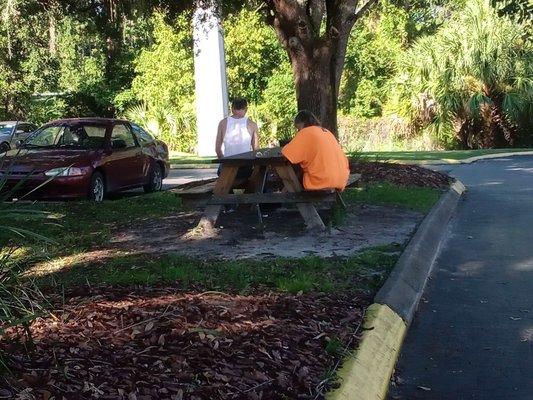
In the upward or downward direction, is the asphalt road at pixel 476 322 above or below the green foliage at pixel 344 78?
below

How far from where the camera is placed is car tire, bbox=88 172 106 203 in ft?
44.5

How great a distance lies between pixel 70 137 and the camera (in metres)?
14.5

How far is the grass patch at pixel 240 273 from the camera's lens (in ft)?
21.1

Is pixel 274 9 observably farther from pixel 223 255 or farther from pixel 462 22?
pixel 462 22

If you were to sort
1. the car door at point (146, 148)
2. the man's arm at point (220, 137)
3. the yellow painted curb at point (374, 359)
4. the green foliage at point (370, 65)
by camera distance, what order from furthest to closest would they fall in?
1. the green foliage at point (370, 65)
2. the car door at point (146, 148)
3. the man's arm at point (220, 137)
4. the yellow painted curb at point (374, 359)

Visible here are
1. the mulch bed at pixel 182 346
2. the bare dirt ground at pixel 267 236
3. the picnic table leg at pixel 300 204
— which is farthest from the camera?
the picnic table leg at pixel 300 204

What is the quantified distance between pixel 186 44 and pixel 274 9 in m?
24.0

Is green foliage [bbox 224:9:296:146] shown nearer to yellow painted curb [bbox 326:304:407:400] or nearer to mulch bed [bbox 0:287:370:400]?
yellow painted curb [bbox 326:304:407:400]

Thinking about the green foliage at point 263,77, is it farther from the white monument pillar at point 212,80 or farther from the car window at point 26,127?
the car window at point 26,127

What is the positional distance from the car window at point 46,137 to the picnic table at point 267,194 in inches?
242

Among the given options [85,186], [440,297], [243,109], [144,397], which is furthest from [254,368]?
[85,186]

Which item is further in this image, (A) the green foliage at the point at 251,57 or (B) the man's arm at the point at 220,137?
(A) the green foliage at the point at 251,57

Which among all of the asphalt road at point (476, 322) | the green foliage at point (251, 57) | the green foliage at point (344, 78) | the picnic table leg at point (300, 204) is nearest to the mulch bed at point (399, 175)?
the asphalt road at point (476, 322)

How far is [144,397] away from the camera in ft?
12.5
